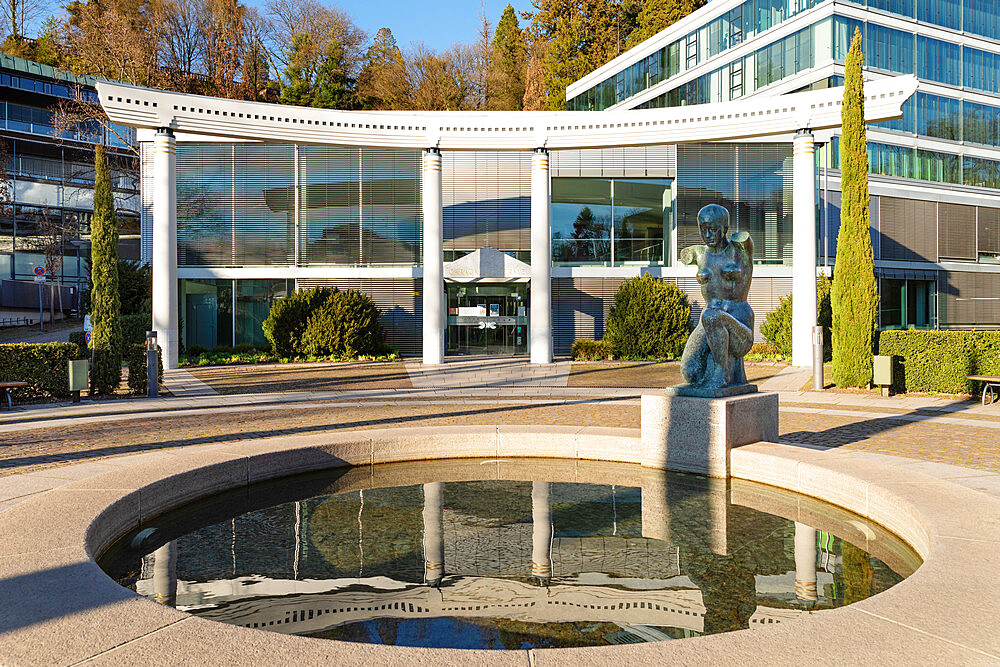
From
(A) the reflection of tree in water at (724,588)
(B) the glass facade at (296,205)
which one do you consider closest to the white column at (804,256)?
(B) the glass facade at (296,205)

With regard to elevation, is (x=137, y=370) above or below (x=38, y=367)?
below

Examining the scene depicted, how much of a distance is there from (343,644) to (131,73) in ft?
152

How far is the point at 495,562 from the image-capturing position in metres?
5.36

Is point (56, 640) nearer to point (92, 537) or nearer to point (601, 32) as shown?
point (92, 537)

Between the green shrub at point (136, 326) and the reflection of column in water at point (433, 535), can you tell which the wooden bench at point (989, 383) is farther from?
the green shrub at point (136, 326)

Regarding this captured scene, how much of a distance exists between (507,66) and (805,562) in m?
61.6

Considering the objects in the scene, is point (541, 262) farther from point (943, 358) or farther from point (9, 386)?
point (9, 386)

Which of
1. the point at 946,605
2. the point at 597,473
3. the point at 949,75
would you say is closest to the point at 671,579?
the point at 946,605

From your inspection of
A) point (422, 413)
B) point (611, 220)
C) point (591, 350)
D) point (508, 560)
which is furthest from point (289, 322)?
point (508, 560)

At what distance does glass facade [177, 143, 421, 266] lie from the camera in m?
31.2

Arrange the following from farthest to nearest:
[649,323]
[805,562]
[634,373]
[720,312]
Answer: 1. [649,323]
2. [634,373]
3. [720,312]
4. [805,562]

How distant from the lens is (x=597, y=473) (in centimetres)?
855

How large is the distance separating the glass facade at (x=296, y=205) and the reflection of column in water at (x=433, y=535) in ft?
80.8

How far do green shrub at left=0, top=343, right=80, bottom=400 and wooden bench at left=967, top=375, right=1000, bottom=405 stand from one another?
20546mm
